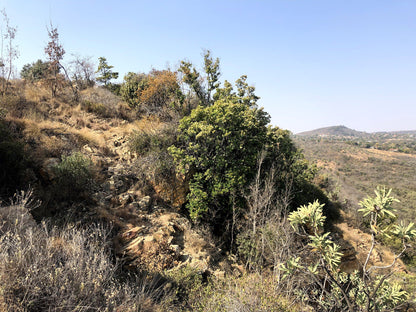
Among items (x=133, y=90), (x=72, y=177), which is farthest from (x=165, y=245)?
(x=133, y=90)

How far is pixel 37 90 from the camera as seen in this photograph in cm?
1412

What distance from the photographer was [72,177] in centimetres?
758

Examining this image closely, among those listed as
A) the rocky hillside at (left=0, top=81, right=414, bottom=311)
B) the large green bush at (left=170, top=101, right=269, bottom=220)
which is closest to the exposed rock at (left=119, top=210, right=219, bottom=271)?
the rocky hillside at (left=0, top=81, right=414, bottom=311)

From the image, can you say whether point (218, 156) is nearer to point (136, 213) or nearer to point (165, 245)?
point (136, 213)

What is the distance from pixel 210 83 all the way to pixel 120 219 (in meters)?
10.3

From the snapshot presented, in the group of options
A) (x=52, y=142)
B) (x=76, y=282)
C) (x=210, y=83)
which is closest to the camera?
(x=76, y=282)

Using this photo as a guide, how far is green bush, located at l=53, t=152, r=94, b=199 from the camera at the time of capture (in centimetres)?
743

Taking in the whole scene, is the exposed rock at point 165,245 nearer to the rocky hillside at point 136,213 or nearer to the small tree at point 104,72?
the rocky hillside at point 136,213

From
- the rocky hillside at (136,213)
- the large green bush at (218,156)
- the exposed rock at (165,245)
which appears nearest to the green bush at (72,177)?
the rocky hillside at (136,213)

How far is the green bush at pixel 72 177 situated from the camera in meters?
7.43

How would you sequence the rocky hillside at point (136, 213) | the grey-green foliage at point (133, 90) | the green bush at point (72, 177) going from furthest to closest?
1. the grey-green foliage at point (133, 90)
2. the green bush at point (72, 177)
3. the rocky hillside at point (136, 213)

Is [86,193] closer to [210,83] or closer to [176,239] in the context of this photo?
[176,239]

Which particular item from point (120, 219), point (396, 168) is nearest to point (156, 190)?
point (120, 219)

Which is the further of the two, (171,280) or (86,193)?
(86,193)
